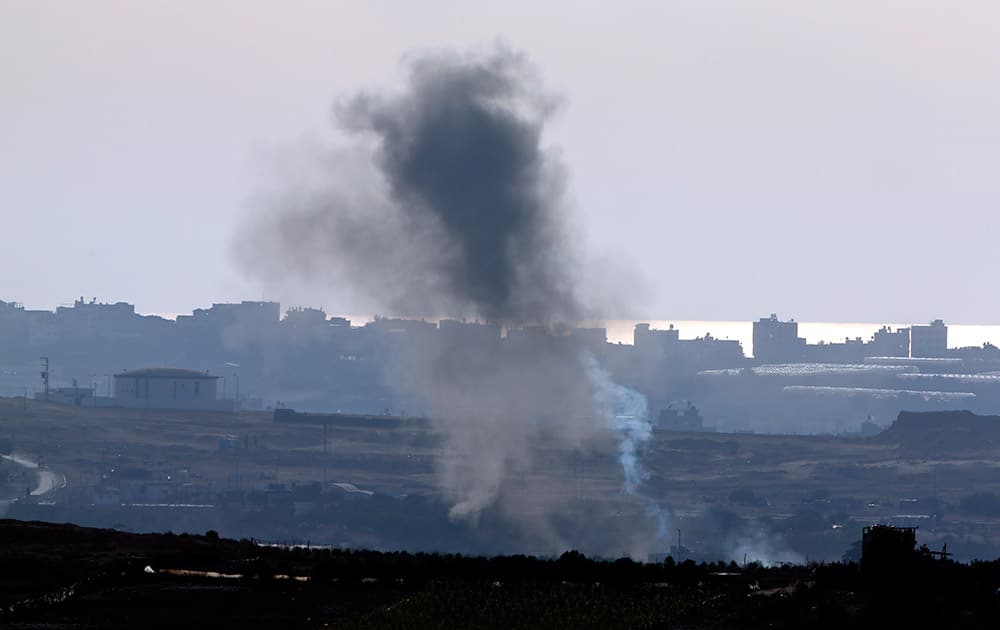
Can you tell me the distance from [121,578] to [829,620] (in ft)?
104

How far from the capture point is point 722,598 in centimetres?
8281

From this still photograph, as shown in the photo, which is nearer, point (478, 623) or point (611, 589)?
point (478, 623)

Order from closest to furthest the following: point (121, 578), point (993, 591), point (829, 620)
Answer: point (829, 620) → point (993, 591) → point (121, 578)

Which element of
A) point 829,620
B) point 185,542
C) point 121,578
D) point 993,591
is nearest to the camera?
point 829,620

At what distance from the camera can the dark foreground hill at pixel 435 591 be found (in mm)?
75438

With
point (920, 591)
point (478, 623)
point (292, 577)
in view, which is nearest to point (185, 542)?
point (292, 577)

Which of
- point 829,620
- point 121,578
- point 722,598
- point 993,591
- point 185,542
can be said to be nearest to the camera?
point 829,620

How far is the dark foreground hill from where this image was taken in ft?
247

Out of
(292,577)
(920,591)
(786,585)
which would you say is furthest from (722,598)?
(292,577)

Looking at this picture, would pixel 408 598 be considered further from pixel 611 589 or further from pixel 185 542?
pixel 185 542

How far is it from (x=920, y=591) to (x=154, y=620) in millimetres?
27207

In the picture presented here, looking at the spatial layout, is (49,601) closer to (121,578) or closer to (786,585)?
(121,578)

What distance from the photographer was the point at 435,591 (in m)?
86.8

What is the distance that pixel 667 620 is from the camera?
7806 cm
